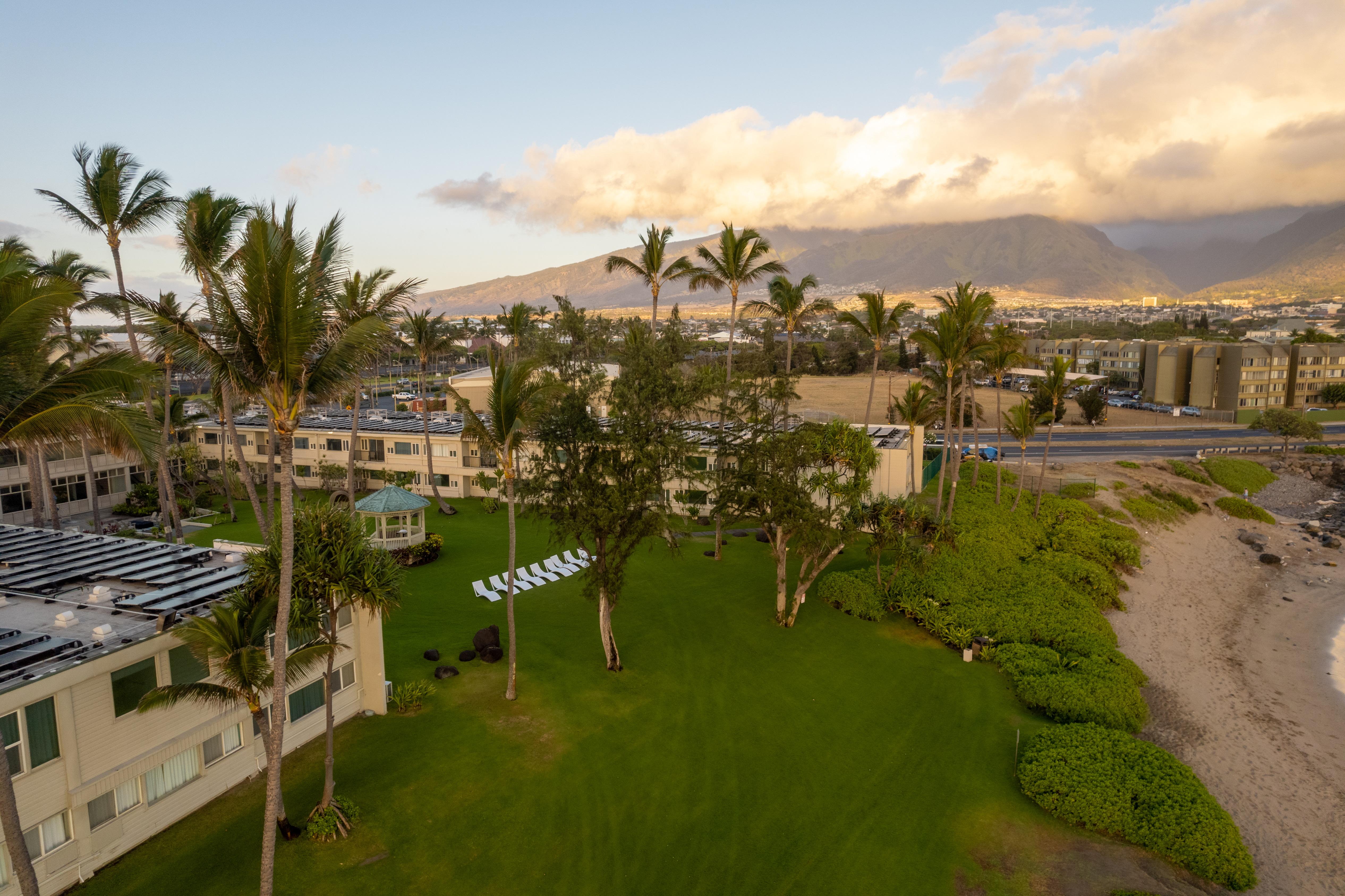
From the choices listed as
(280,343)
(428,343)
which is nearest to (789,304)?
(428,343)

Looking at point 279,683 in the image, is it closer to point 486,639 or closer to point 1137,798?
point 486,639

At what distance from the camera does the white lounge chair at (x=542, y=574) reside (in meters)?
31.4

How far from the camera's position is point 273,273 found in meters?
10.3

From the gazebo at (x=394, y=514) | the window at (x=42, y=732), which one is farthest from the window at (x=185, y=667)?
the gazebo at (x=394, y=514)

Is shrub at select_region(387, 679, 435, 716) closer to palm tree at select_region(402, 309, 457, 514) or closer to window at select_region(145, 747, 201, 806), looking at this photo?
window at select_region(145, 747, 201, 806)

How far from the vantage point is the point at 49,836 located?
12.6 m

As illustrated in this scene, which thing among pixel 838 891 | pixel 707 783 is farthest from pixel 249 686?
pixel 838 891

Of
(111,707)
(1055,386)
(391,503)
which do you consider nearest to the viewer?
(111,707)

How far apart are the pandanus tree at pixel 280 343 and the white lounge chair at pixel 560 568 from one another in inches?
785

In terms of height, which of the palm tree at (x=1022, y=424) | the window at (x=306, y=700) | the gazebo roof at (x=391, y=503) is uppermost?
the palm tree at (x=1022, y=424)

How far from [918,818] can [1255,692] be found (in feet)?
57.2

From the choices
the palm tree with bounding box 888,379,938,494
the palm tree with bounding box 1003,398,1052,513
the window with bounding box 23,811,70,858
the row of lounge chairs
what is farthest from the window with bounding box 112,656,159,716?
the palm tree with bounding box 1003,398,1052,513

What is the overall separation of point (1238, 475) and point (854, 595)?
48.2 metres

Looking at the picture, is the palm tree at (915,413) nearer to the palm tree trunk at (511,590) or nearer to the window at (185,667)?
the palm tree trunk at (511,590)
